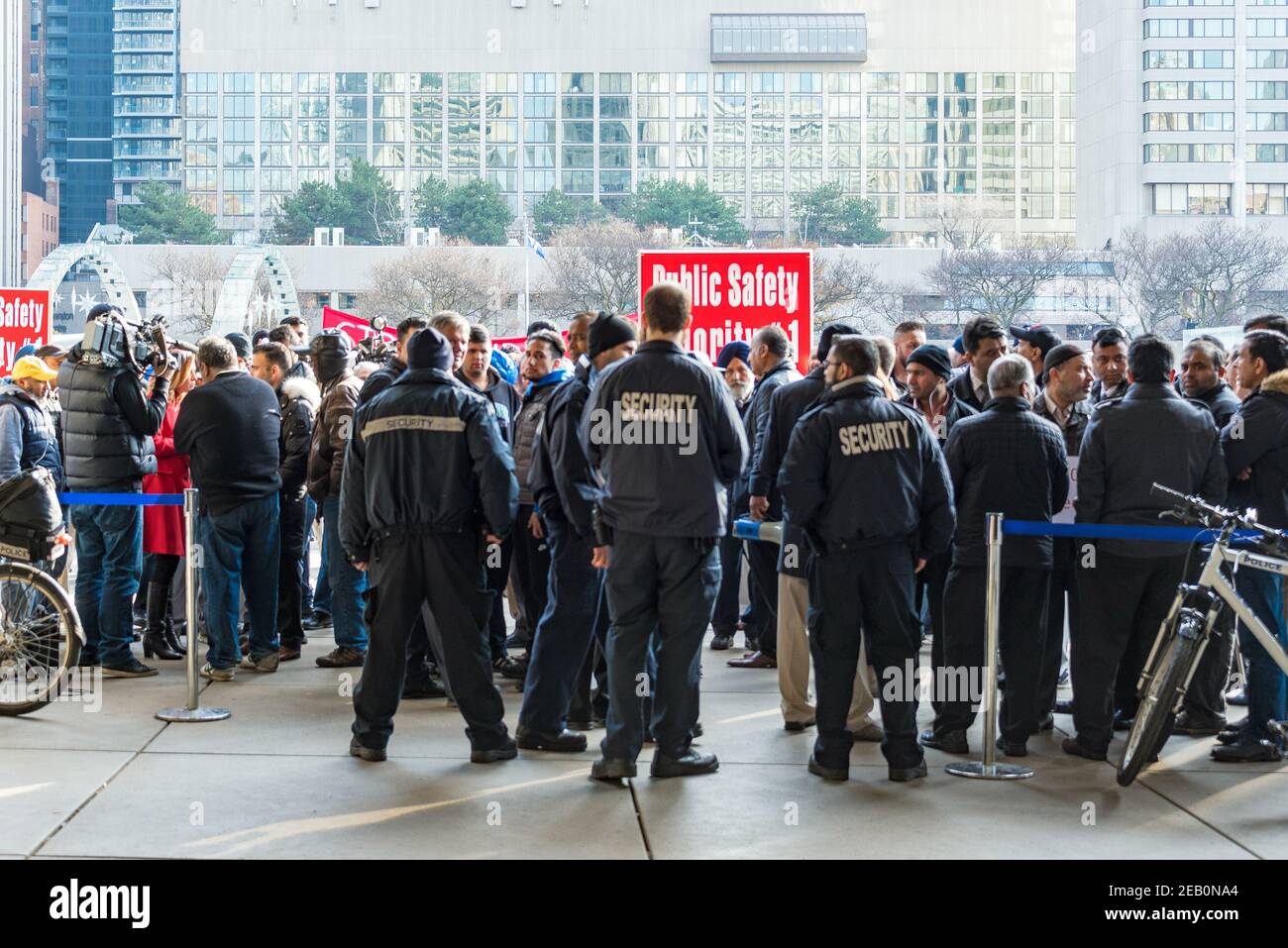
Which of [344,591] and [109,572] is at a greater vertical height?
[109,572]

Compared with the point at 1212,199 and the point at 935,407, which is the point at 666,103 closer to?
the point at 1212,199

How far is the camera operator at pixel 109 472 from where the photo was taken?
31.4 ft

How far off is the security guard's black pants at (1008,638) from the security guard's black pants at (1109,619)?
0.21 metres

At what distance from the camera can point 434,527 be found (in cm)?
736

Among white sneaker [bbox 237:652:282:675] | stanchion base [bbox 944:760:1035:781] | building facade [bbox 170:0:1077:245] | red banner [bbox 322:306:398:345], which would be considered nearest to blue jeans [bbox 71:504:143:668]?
white sneaker [bbox 237:652:282:675]

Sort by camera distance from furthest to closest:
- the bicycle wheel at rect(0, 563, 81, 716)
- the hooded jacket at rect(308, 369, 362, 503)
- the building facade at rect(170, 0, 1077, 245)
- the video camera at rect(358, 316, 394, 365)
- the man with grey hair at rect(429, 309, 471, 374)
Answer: the building facade at rect(170, 0, 1077, 245) < the video camera at rect(358, 316, 394, 365) < the hooded jacket at rect(308, 369, 362, 503) < the man with grey hair at rect(429, 309, 471, 374) < the bicycle wheel at rect(0, 563, 81, 716)

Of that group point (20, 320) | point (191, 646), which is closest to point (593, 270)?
point (20, 320)

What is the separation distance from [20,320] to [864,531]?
1373 centimetres

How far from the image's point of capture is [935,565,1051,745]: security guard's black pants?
25.4 feet

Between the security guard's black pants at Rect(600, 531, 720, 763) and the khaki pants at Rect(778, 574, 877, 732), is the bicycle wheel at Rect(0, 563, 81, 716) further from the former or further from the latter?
the khaki pants at Rect(778, 574, 877, 732)

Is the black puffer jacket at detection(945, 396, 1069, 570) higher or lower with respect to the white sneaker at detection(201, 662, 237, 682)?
higher

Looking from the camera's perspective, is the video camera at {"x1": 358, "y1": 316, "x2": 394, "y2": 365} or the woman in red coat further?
the video camera at {"x1": 358, "y1": 316, "x2": 394, "y2": 365}

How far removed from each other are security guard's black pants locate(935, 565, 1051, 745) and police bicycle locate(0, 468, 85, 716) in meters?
4.72

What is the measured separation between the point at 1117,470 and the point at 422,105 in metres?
151
